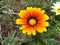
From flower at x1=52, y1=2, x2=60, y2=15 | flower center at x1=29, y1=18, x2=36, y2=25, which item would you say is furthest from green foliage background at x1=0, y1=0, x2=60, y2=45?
flower center at x1=29, y1=18, x2=36, y2=25

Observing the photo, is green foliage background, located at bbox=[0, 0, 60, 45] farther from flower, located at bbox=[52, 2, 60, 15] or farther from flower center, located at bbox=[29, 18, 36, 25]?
flower center, located at bbox=[29, 18, 36, 25]

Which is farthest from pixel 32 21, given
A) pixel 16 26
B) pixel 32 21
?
pixel 16 26

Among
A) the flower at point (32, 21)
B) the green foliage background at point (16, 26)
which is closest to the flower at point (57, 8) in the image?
the green foliage background at point (16, 26)

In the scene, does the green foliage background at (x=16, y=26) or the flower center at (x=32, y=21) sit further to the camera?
the green foliage background at (x=16, y=26)

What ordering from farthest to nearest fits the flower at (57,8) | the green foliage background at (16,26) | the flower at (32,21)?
1. the flower at (57,8)
2. the green foliage background at (16,26)
3. the flower at (32,21)

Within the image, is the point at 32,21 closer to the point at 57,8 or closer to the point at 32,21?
the point at 32,21

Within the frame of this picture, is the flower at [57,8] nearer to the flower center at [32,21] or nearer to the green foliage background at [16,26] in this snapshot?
the green foliage background at [16,26]
